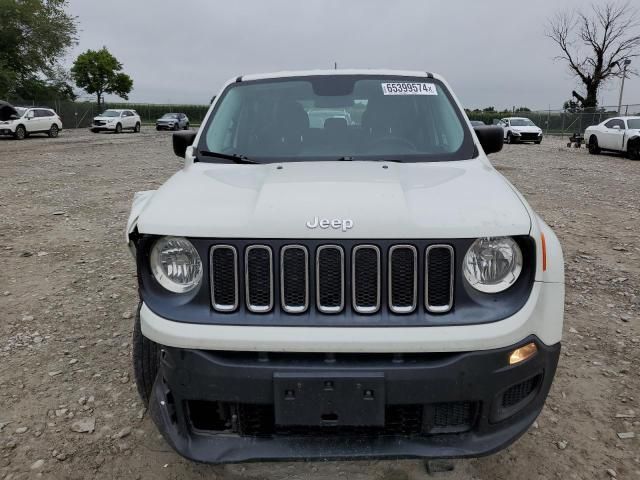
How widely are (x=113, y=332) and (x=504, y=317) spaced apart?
3.14 metres

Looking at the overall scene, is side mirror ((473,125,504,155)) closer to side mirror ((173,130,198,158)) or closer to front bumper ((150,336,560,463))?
front bumper ((150,336,560,463))

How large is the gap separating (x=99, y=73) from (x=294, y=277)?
60.2 meters

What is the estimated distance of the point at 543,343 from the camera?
2.09 m

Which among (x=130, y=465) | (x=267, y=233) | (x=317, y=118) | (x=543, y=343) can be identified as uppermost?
(x=317, y=118)

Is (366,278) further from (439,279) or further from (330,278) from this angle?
(439,279)

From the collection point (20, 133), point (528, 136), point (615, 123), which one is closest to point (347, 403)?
point (615, 123)

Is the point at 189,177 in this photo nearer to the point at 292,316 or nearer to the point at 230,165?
the point at 230,165

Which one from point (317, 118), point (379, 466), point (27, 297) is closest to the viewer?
point (379, 466)

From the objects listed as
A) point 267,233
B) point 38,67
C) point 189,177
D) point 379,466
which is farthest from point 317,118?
point 38,67

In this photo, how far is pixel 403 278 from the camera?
2039 mm

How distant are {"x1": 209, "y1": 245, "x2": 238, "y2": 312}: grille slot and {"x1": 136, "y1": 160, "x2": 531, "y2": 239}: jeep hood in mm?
73

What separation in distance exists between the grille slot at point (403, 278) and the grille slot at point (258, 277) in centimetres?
46

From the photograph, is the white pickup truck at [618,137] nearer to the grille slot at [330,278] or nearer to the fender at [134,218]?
the fender at [134,218]

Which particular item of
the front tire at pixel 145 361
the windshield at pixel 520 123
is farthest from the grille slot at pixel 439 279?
the windshield at pixel 520 123
